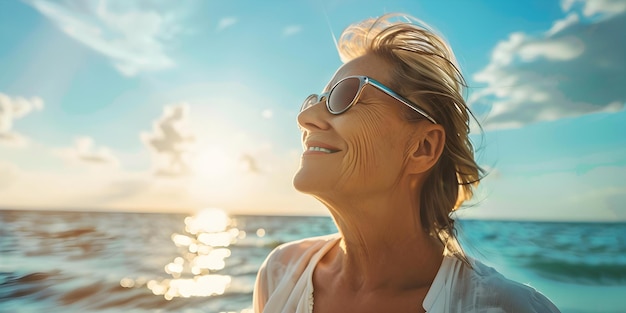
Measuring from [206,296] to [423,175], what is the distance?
6831 mm

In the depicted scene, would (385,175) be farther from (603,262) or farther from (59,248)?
(603,262)

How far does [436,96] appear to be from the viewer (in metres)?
2.16

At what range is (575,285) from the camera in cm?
1152

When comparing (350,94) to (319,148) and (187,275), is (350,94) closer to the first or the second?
(319,148)

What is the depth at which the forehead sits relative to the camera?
85.9 inches

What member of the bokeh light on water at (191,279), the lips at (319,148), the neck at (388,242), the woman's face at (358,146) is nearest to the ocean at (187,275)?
the bokeh light on water at (191,279)

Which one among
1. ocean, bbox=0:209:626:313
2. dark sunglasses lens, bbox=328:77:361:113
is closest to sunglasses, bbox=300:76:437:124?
dark sunglasses lens, bbox=328:77:361:113

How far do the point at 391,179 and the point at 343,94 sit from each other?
1.44 ft

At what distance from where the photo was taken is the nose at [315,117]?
213 cm

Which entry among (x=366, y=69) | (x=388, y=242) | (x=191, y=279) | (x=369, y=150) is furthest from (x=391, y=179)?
(x=191, y=279)

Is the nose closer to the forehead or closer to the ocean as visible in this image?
the forehead

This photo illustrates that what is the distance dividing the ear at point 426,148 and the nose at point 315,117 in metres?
0.41

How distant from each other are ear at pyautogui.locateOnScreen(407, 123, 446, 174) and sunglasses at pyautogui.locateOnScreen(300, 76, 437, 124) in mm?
47

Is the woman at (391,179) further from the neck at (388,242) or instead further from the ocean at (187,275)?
the ocean at (187,275)
